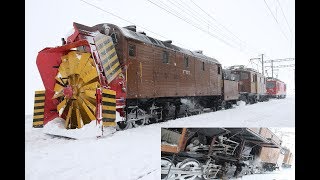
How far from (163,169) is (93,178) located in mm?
845

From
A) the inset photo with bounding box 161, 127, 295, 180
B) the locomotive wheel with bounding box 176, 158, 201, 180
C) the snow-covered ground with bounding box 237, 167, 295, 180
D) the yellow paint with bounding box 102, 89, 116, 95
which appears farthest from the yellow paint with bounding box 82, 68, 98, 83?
the snow-covered ground with bounding box 237, 167, 295, 180

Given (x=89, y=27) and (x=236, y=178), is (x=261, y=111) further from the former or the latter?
(x=89, y=27)

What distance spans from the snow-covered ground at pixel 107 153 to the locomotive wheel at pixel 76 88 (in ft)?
1.58

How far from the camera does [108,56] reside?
507cm

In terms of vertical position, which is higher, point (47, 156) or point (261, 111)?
point (261, 111)

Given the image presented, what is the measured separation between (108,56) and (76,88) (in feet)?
2.15

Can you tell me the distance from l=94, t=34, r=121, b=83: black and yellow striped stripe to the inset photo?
1.67 m

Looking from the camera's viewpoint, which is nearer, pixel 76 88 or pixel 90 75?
pixel 90 75

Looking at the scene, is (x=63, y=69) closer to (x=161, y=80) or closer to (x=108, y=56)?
(x=108, y=56)

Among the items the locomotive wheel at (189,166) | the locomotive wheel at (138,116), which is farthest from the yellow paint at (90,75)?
the locomotive wheel at (189,166)

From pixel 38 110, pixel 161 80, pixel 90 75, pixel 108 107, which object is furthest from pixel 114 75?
pixel 38 110

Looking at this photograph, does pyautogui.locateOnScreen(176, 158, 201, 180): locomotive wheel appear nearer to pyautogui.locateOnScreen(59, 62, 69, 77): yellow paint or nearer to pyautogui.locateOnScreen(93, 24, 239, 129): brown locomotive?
pyautogui.locateOnScreen(93, 24, 239, 129): brown locomotive
